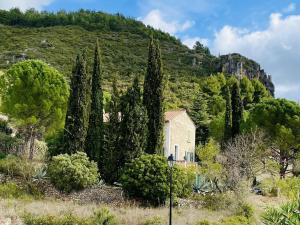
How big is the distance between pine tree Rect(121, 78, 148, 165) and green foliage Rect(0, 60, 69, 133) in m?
10.1

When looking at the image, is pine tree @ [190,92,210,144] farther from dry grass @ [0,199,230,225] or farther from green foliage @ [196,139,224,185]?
dry grass @ [0,199,230,225]

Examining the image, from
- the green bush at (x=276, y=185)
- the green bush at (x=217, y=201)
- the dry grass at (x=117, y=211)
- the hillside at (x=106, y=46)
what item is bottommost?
the dry grass at (x=117, y=211)

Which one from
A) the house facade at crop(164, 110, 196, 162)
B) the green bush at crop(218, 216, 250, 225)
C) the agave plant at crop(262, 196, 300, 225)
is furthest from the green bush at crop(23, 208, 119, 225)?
the house facade at crop(164, 110, 196, 162)

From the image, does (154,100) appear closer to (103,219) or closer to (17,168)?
(17,168)

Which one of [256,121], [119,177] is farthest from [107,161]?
[256,121]

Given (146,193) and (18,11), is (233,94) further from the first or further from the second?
(18,11)

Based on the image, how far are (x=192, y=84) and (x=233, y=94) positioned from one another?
43263 millimetres

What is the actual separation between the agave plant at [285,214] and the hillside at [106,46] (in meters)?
62.6

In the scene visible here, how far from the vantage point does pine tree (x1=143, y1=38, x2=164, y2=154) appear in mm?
30547

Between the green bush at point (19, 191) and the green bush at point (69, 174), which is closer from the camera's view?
the green bush at point (19, 191)

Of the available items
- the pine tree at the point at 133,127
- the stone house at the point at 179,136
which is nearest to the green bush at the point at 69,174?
the pine tree at the point at 133,127

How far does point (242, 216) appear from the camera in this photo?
22.8m

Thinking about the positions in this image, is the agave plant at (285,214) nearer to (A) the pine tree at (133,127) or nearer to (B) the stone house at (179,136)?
(A) the pine tree at (133,127)

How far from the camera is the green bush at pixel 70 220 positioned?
768 inches
